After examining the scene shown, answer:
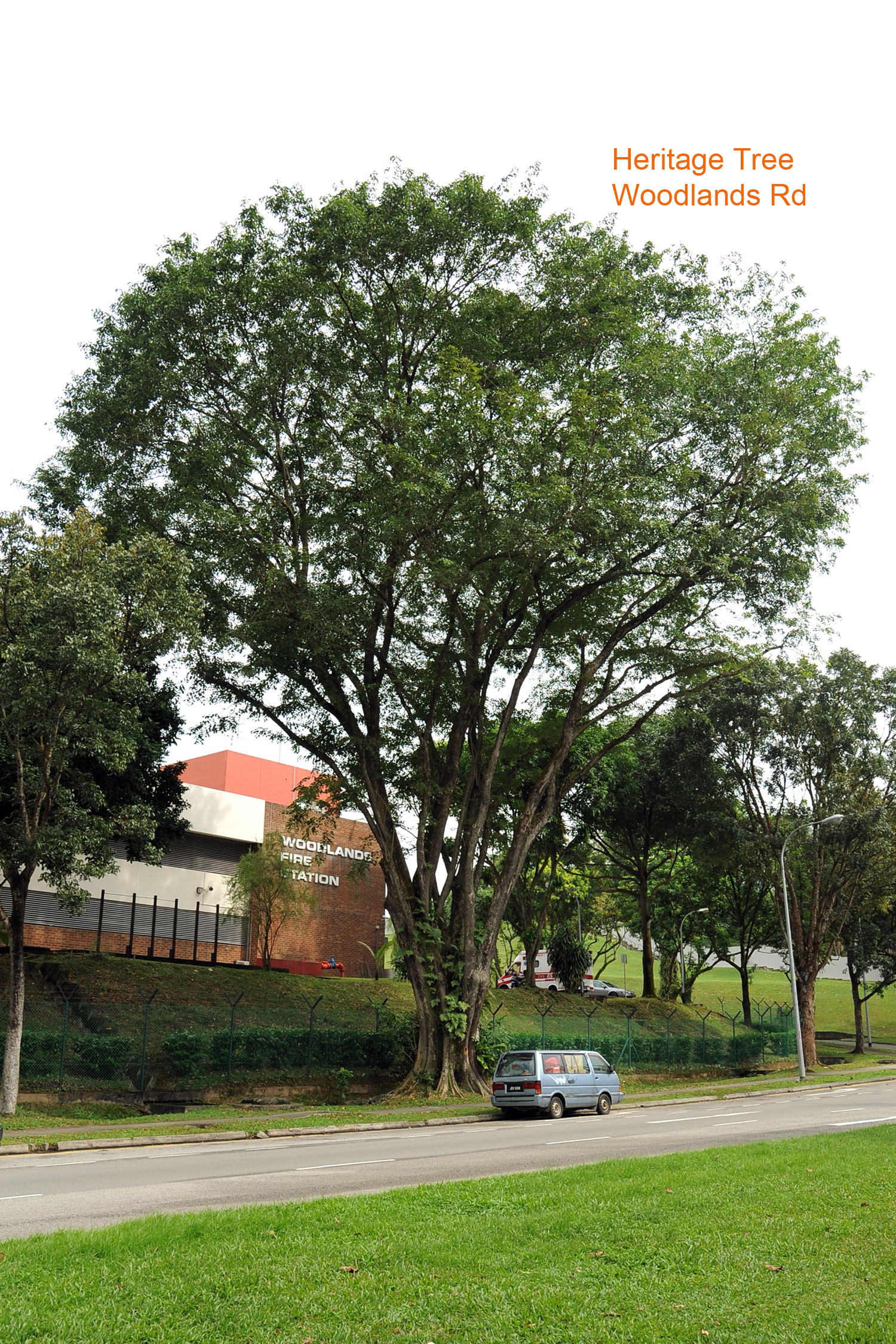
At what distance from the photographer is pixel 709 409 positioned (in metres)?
24.6

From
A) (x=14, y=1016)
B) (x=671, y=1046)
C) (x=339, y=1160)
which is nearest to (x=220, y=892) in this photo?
(x=671, y=1046)

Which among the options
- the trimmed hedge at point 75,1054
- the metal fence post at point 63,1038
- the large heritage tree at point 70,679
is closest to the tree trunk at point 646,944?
the trimmed hedge at point 75,1054

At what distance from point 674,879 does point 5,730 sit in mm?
43296

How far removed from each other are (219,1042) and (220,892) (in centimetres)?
2142

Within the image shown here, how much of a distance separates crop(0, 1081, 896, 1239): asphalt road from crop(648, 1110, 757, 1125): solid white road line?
0.04 meters

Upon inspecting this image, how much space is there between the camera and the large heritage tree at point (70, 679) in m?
20.2

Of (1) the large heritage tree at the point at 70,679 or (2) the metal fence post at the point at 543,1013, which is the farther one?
(2) the metal fence post at the point at 543,1013

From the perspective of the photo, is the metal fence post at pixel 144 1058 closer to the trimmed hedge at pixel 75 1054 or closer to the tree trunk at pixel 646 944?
the trimmed hedge at pixel 75 1054

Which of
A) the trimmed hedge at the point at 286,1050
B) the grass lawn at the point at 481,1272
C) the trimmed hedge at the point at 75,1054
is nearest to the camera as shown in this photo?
the grass lawn at the point at 481,1272

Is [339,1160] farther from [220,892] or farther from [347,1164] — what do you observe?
[220,892]

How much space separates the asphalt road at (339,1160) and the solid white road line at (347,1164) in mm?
23

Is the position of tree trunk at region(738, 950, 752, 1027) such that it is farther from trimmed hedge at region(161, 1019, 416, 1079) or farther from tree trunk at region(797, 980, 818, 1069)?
trimmed hedge at region(161, 1019, 416, 1079)

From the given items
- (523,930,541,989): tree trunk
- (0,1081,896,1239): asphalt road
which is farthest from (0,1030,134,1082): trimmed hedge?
(523,930,541,989): tree trunk

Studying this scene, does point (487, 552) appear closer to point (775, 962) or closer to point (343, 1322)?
point (343, 1322)
